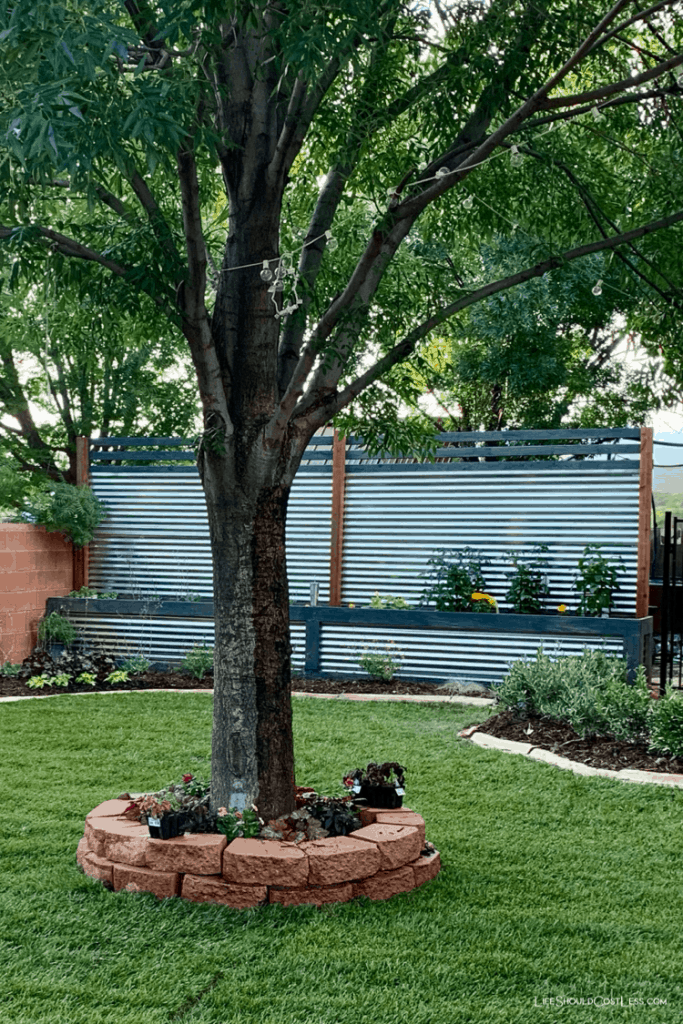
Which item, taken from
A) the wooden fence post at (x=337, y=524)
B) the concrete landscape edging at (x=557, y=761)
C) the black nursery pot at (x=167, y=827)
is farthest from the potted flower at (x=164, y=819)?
the wooden fence post at (x=337, y=524)

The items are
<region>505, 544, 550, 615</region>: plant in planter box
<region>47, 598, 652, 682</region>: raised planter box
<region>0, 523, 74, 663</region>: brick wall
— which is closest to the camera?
<region>47, 598, 652, 682</region>: raised planter box

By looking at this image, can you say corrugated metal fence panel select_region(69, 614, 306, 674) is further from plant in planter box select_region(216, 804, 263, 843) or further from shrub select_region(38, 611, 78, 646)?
plant in planter box select_region(216, 804, 263, 843)

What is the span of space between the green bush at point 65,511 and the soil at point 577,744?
538cm

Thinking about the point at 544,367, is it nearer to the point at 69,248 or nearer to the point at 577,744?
the point at 577,744

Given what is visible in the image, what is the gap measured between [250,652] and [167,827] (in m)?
0.83

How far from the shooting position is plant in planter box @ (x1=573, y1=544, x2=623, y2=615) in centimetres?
916

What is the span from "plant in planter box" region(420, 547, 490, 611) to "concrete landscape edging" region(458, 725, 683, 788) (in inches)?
91.9

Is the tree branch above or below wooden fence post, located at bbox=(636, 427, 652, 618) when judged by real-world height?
above

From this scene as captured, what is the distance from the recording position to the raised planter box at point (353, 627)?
8.91 m

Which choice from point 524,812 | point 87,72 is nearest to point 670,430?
point 524,812

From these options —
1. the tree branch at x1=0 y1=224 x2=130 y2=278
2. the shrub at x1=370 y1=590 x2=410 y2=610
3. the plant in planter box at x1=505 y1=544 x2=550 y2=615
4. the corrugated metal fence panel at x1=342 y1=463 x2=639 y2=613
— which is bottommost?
the shrub at x1=370 y1=590 x2=410 y2=610

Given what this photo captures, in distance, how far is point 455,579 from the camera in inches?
388

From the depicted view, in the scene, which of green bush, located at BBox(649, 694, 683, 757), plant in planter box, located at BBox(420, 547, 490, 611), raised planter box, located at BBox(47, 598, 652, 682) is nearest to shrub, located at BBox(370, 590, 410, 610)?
plant in planter box, located at BBox(420, 547, 490, 611)

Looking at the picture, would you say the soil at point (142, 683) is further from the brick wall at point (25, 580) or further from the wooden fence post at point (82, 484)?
the wooden fence post at point (82, 484)
